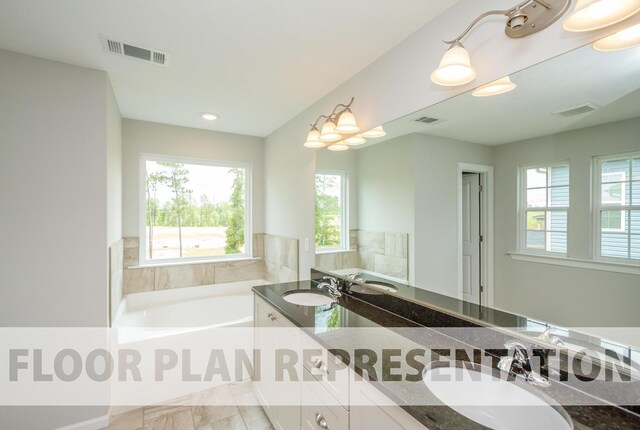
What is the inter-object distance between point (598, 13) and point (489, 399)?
131 centimetres

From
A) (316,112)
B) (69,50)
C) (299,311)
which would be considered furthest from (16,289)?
(316,112)

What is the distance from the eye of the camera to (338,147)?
2.30m

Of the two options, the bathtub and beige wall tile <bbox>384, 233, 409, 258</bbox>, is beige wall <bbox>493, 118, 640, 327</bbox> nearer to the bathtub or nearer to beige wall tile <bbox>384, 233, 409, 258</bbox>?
beige wall tile <bbox>384, 233, 409, 258</bbox>

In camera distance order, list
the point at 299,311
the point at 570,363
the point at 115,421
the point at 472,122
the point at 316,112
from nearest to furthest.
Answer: the point at 570,363
the point at 472,122
the point at 299,311
the point at 115,421
the point at 316,112

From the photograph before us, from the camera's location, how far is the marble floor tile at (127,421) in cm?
212

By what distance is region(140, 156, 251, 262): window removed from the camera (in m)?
3.33

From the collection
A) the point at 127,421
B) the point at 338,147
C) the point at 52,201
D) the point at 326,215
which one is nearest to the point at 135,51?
the point at 52,201

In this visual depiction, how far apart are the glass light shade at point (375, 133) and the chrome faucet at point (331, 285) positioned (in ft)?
3.64

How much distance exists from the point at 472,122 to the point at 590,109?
1.44 ft

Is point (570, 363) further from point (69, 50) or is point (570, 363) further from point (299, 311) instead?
point (69, 50)

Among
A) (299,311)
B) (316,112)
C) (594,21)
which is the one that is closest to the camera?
(594,21)

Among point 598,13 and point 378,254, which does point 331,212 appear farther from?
point 598,13

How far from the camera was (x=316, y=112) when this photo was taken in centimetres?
260

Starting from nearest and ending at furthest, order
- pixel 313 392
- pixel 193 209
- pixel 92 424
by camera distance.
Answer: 1. pixel 313 392
2. pixel 92 424
3. pixel 193 209
